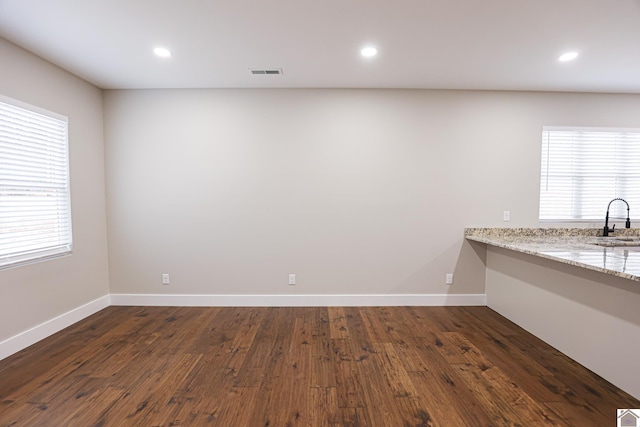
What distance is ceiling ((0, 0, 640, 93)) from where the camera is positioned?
211 centimetres

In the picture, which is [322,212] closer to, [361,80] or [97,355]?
[361,80]

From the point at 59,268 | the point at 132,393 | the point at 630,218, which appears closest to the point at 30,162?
the point at 59,268

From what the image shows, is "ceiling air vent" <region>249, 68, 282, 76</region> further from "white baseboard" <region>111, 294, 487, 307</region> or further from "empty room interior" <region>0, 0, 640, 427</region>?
"white baseboard" <region>111, 294, 487, 307</region>

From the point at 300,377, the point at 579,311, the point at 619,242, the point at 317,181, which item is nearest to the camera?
the point at 300,377

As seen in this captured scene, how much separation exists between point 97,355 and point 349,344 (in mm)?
2173

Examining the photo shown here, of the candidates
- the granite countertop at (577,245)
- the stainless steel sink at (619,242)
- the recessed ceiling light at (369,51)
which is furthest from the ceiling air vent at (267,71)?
the stainless steel sink at (619,242)

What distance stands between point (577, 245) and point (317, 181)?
2737 mm

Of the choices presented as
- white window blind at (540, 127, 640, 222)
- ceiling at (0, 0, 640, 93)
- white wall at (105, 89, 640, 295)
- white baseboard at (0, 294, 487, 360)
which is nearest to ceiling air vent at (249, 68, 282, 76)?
ceiling at (0, 0, 640, 93)

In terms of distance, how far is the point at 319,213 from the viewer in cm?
369

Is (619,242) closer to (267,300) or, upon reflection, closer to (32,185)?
(267,300)

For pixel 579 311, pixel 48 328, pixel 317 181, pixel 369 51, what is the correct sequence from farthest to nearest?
1. pixel 317 181
2. pixel 48 328
3. pixel 369 51
4. pixel 579 311

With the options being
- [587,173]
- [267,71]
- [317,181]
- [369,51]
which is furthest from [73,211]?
[587,173]

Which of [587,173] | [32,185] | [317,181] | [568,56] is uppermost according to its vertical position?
[568,56]

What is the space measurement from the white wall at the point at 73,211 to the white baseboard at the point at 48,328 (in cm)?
4
